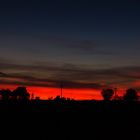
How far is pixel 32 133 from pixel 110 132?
8966mm

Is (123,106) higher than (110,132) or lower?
higher

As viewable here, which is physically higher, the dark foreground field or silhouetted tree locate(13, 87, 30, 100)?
silhouetted tree locate(13, 87, 30, 100)

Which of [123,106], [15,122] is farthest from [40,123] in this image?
[123,106]

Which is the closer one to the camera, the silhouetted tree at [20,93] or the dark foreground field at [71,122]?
the dark foreground field at [71,122]

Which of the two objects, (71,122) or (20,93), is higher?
(20,93)

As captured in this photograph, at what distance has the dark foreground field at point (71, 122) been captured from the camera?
125 feet

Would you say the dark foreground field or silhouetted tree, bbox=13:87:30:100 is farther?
silhouetted tree, bbox=13:87:30:100

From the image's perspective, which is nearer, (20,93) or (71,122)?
(71,122)

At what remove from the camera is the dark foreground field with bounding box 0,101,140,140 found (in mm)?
38125

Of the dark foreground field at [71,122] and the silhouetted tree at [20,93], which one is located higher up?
the silhouetted tree at [20,93]

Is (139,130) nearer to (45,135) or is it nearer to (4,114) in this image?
(45,135)

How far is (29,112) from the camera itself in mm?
48750

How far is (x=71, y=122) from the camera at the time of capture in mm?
44531

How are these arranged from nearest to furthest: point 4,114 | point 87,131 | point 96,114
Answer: point 87,131
point 4,114
point 96,114
